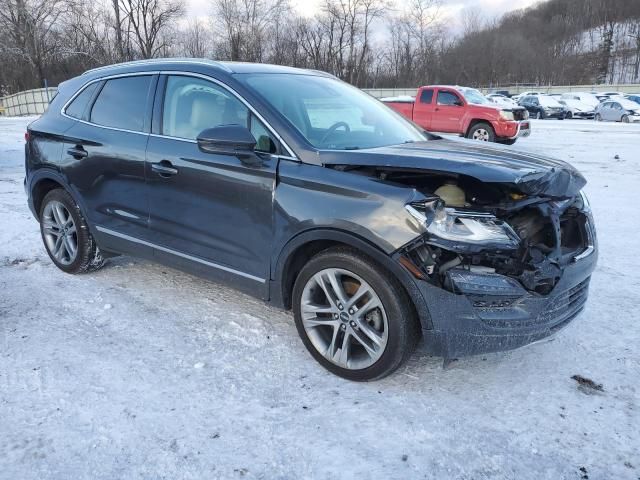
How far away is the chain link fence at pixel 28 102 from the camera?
3659 centimetres

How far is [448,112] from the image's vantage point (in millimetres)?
16266

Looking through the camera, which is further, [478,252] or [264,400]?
[264,400]

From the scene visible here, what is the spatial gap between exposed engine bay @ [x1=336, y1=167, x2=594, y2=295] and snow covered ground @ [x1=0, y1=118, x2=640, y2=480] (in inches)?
27.0

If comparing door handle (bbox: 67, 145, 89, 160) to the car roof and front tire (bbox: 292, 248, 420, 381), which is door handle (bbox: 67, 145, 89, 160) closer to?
the car roof

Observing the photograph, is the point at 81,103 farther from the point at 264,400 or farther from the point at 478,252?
the point at 478,252

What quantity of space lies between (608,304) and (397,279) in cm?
216

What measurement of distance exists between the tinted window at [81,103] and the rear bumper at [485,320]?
3265mm

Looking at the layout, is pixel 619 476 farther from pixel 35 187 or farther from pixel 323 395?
pixel 35 187

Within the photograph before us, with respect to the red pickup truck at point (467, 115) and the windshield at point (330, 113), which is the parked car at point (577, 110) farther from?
the windshield at point (330, 113)

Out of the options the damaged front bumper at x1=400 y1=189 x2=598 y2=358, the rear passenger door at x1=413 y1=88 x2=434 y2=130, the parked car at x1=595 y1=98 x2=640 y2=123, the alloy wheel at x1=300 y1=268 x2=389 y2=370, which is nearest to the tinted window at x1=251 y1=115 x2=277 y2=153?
the alloy wheel at x1=300 y1=268 x2=389 y2=370

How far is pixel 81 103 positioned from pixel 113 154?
2.68ft

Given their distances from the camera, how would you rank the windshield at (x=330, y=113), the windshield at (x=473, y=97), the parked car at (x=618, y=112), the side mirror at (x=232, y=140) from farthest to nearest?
1. the parked car at (x=618, y=112)
2. the windshield at (x=473, y=97)
3. the windshield at (x=330, y=113)
4. the side mirror at (x=232, y=140)

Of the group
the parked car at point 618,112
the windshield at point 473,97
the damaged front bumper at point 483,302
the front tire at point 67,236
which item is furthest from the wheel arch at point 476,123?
the parked car at point 618,112

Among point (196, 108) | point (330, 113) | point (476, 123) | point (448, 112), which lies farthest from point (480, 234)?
point (448, 112)
